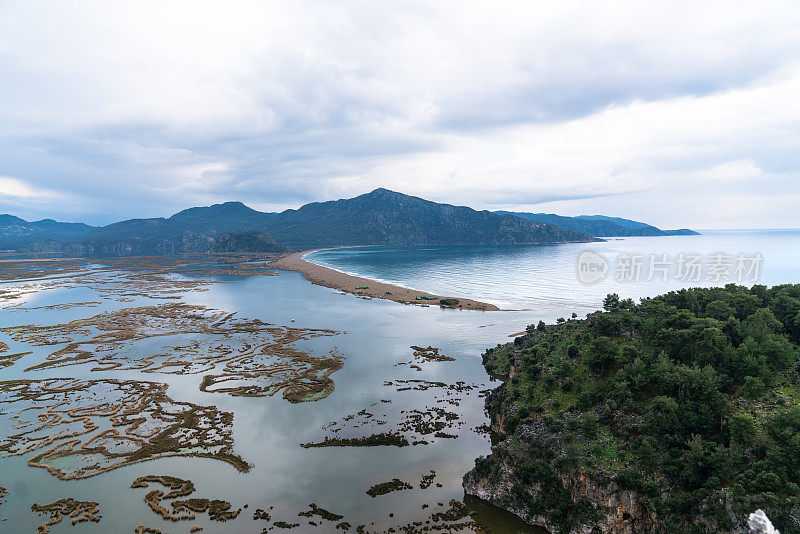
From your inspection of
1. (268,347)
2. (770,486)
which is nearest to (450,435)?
(770,486)

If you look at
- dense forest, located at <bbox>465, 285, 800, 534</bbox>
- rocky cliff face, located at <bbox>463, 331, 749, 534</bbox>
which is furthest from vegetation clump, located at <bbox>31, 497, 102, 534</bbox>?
dense forest, located at <bbox>465, 285, 800, 534</bbox>

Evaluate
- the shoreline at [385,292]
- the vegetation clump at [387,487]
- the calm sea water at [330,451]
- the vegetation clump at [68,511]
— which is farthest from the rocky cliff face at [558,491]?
the shoreline at [385,292]

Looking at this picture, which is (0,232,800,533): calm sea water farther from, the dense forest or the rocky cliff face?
the dense forest

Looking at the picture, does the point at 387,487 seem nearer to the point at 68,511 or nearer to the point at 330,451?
the point at 330,451

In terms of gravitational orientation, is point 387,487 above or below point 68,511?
above

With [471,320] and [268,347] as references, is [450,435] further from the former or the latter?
[471,320]

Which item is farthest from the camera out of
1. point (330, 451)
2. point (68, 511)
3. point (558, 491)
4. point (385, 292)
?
point (385, 292)

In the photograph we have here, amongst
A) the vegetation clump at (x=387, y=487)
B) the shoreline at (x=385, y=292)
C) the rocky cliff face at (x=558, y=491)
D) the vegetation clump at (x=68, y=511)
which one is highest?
the shoreline at (x=385, y=292)

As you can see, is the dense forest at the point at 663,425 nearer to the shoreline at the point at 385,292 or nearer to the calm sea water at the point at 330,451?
the calm sea water at the point at 330,451

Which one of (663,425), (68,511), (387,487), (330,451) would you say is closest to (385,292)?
(330,451)
